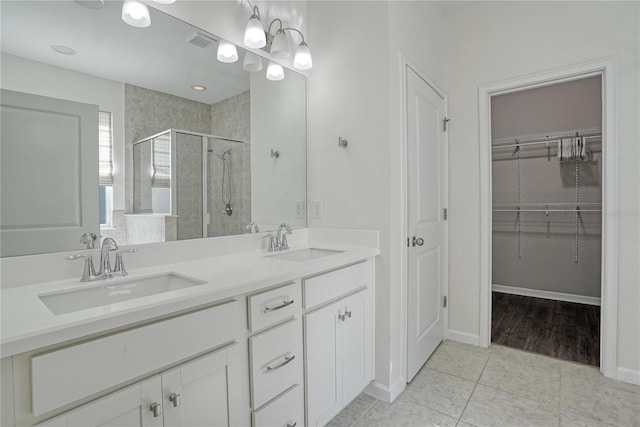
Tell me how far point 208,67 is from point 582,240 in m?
4.01

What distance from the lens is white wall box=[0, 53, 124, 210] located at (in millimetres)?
1103

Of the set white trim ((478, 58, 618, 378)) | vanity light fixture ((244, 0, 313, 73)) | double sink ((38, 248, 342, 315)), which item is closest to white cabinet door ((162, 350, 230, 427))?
double sink ((38, 248, 342, 315))

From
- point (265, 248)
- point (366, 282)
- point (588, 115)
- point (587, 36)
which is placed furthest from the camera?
point (588, 115)

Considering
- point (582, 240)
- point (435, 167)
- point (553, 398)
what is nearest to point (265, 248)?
point (435, 167)

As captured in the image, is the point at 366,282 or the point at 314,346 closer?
the point at 314,346

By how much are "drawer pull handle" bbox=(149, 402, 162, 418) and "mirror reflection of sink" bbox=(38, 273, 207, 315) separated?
383 millimetres

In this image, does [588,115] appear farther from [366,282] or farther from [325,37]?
[366,282]

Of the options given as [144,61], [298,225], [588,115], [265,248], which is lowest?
[265,248]

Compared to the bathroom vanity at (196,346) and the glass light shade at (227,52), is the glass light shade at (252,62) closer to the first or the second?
the glass light shade at (227,52)

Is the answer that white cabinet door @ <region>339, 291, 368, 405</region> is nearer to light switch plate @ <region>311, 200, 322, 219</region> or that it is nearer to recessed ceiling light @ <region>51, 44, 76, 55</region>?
light switch plate @ <region>311, 200, 322, 219</region>

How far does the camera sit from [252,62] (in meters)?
1.89

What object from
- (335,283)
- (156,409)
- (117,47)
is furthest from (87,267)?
(335,283)

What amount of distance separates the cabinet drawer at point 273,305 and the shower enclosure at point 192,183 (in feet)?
1.98

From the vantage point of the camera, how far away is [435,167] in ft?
7.83
